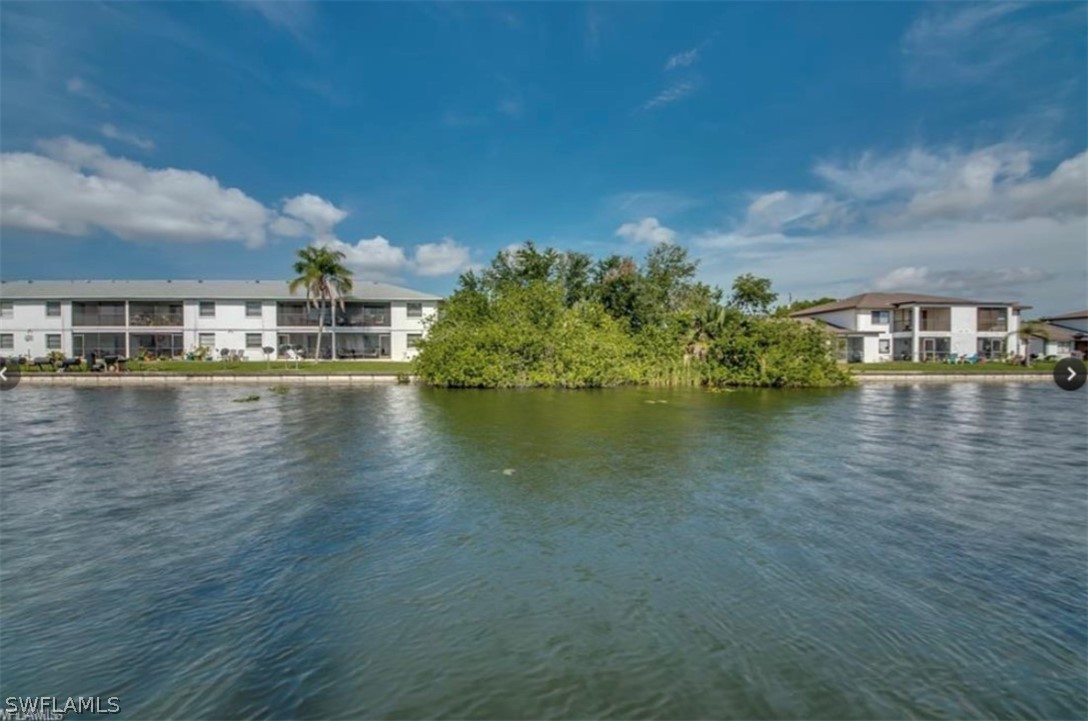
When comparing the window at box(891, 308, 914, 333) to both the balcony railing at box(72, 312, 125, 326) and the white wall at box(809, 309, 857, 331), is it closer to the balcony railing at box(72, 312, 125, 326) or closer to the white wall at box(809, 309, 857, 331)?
the white wall at box(809, 309, 857, 331)

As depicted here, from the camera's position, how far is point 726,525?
8.65 metres

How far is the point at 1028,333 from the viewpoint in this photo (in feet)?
170

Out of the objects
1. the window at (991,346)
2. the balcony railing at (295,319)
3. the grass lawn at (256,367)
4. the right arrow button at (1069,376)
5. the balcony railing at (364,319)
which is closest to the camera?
the right arrow button at (1069,376)

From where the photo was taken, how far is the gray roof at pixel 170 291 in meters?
46.2

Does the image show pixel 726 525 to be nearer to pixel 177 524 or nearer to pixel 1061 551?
pixel 1061 551

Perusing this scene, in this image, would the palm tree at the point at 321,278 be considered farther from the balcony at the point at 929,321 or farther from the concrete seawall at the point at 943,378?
the balcony at the point at 929,321

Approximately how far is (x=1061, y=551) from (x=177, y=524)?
12745 mm

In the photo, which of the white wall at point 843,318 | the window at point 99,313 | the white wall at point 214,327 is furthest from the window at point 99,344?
the white wall at point 843,318

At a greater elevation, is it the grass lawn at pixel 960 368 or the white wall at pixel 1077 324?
the white wall at pixel 1077 324

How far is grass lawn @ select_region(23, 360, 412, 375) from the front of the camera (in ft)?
118

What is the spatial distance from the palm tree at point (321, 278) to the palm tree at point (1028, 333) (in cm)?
5895

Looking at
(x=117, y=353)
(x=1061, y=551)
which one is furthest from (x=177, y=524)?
(x=117, y=353)

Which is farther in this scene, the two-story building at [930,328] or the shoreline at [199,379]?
the two-story building at [930,328]

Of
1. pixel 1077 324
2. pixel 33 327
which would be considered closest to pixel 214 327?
pixel 33 327
